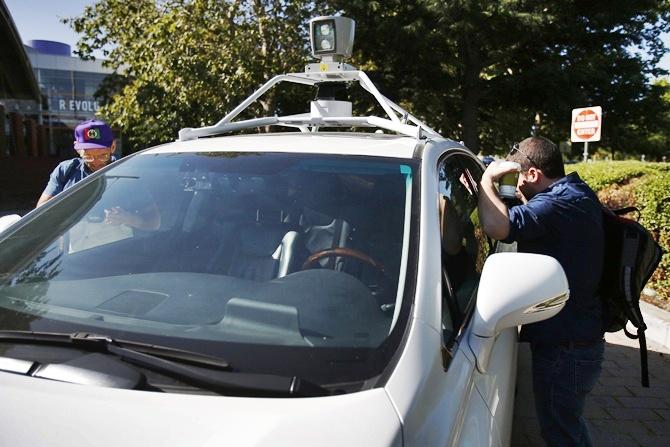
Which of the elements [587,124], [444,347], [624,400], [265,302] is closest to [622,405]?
[624,400]

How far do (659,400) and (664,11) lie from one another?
14.6 m

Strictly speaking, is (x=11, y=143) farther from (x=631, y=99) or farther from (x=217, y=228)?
(x=217, y=228)

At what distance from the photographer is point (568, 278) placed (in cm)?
234

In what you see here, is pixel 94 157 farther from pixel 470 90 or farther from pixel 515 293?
pixel 470 90

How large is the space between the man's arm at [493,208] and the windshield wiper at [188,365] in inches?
47.1

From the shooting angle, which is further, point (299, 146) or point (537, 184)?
point (537, 184)

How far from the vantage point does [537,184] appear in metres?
2.55

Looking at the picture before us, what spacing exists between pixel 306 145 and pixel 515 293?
1027 millimetres

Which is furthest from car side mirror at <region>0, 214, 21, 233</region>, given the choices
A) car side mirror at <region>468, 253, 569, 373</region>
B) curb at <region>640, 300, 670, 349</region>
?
curb at <region>640, 300, 670, 349</region>

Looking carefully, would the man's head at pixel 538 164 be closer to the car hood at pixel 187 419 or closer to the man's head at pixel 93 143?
the car hood at pixel 187 419

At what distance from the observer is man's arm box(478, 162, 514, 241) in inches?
89.4

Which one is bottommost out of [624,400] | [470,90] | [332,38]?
[624,400]

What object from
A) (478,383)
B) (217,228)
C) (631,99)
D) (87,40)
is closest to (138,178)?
(217,228)

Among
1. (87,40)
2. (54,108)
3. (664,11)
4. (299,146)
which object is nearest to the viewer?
(299,146)
